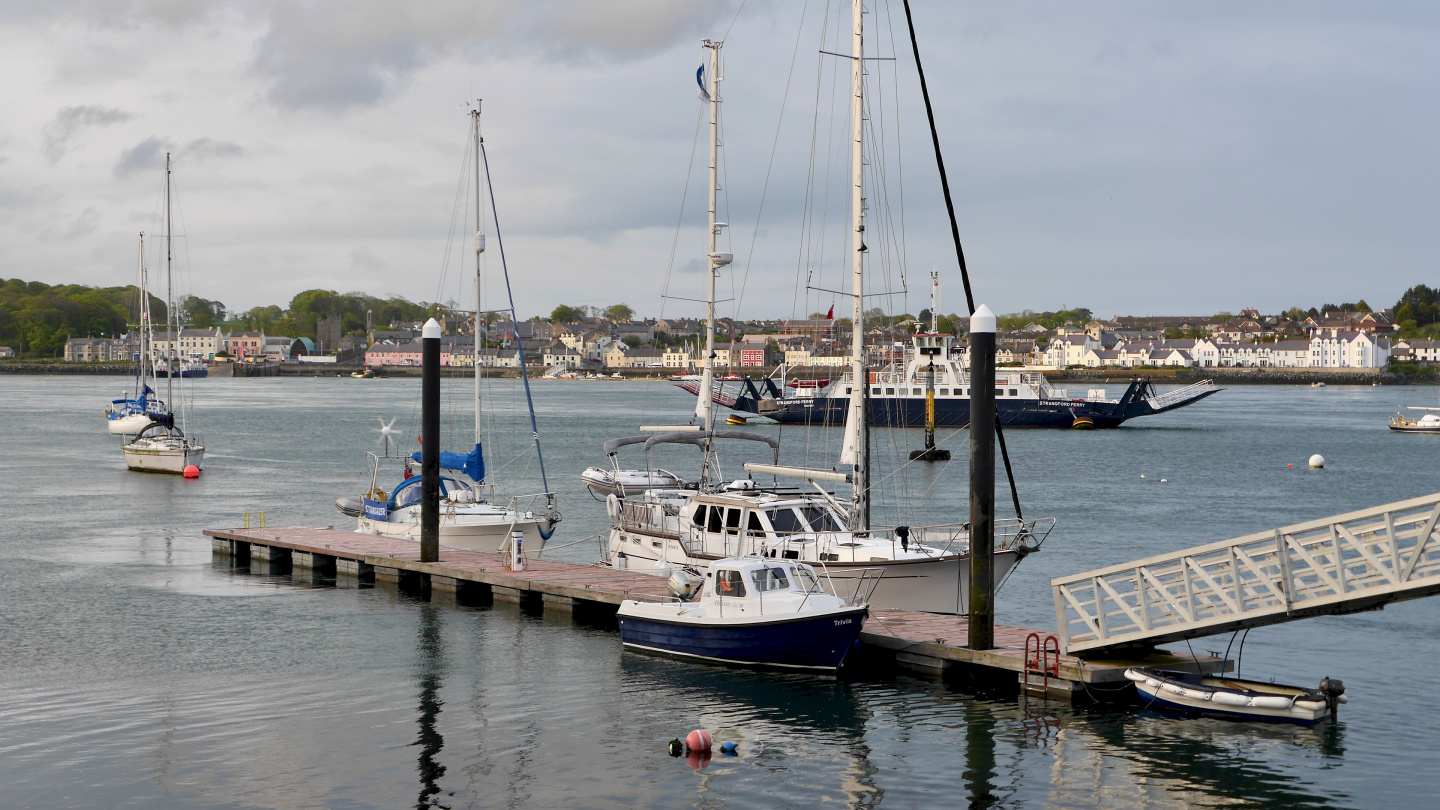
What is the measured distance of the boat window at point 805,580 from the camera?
22391mm

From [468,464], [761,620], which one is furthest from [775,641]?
[468,464]

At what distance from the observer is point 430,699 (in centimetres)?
2109

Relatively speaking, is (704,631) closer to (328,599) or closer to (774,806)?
(774,806)

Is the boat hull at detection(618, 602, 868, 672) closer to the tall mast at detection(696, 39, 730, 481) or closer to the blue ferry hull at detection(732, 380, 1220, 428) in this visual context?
the tall mast at detection(696, 39, 730, 481)

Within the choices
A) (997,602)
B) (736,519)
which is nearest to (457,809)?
(736,519)

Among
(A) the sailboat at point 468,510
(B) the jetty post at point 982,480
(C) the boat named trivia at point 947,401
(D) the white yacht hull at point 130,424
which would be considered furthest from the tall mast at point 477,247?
(D) the white yacht hull at point 130,424

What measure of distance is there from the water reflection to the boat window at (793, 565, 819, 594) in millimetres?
6342

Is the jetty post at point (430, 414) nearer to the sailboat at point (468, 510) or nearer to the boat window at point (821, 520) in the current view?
the sailboat at point (468, 510)

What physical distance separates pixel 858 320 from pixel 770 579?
7024 millimetres

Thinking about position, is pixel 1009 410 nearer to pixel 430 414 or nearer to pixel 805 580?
pixel 430 414

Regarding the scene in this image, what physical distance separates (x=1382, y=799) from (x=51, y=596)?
2789cm

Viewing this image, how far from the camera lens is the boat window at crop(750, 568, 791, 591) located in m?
22.2

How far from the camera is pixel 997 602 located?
30.1 meters

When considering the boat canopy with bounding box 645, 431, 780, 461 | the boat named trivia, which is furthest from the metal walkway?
the boat named trivia
